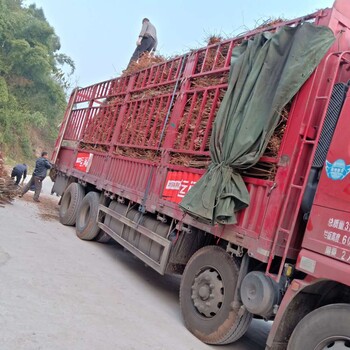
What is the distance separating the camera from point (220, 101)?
4730mm

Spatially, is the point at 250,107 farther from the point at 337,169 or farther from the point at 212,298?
the point at 212,298

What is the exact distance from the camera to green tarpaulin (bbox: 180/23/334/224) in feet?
12.0

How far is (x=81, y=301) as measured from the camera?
430cm

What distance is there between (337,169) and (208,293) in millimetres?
1861

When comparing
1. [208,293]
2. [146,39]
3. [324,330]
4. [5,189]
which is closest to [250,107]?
[208,293]

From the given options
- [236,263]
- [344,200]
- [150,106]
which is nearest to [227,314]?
[236,263]

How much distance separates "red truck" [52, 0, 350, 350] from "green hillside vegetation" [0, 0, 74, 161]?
825 inches

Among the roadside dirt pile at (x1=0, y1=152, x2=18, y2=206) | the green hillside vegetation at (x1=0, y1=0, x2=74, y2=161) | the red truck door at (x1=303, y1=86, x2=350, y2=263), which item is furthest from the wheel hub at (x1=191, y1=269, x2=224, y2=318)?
the green hillside vegetation at (x1=0, y1=0, x2=74, y2=161)

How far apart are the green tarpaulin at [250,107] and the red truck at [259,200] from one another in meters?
0.02

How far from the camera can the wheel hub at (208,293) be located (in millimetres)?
4055

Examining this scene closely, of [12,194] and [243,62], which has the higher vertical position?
[243,62]

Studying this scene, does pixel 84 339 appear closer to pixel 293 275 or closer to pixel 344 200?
pixel 293 275

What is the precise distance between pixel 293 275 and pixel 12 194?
26.6 ft

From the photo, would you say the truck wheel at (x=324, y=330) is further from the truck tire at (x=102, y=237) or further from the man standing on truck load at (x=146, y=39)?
the man standing on truck load at (x=146, y=39)
